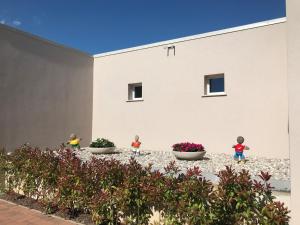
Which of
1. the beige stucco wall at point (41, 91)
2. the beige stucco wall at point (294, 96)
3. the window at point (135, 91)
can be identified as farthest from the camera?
the window at point (135, 91)

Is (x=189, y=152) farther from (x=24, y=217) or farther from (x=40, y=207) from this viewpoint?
(x=24, y=217)

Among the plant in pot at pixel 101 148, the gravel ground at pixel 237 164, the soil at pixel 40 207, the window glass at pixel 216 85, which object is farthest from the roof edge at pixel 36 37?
the soil at pixel 40 207

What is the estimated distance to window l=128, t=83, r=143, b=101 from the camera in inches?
499

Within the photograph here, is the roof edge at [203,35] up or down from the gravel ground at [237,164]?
up

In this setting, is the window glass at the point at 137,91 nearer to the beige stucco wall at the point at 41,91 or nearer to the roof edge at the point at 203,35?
the roof edge at the point at 203,35

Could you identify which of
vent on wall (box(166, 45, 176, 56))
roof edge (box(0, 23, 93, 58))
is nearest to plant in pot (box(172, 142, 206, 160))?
vent on wall (box(166, 45, 176, 56))

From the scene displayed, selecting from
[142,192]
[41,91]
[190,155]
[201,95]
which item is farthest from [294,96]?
[41,91]

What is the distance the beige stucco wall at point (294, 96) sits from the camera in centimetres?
361

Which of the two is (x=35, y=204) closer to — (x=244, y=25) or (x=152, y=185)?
(x=152, y=185)

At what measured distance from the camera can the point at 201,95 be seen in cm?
1049

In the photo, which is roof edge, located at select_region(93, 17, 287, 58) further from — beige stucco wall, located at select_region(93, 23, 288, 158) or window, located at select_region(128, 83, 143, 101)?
window, located at select_region(128, 83, 143, 101)

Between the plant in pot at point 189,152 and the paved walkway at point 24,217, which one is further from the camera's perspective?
the plant in pot at point 189,152

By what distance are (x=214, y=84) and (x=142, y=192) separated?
7.06m

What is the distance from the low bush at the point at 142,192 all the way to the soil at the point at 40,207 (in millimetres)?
90
